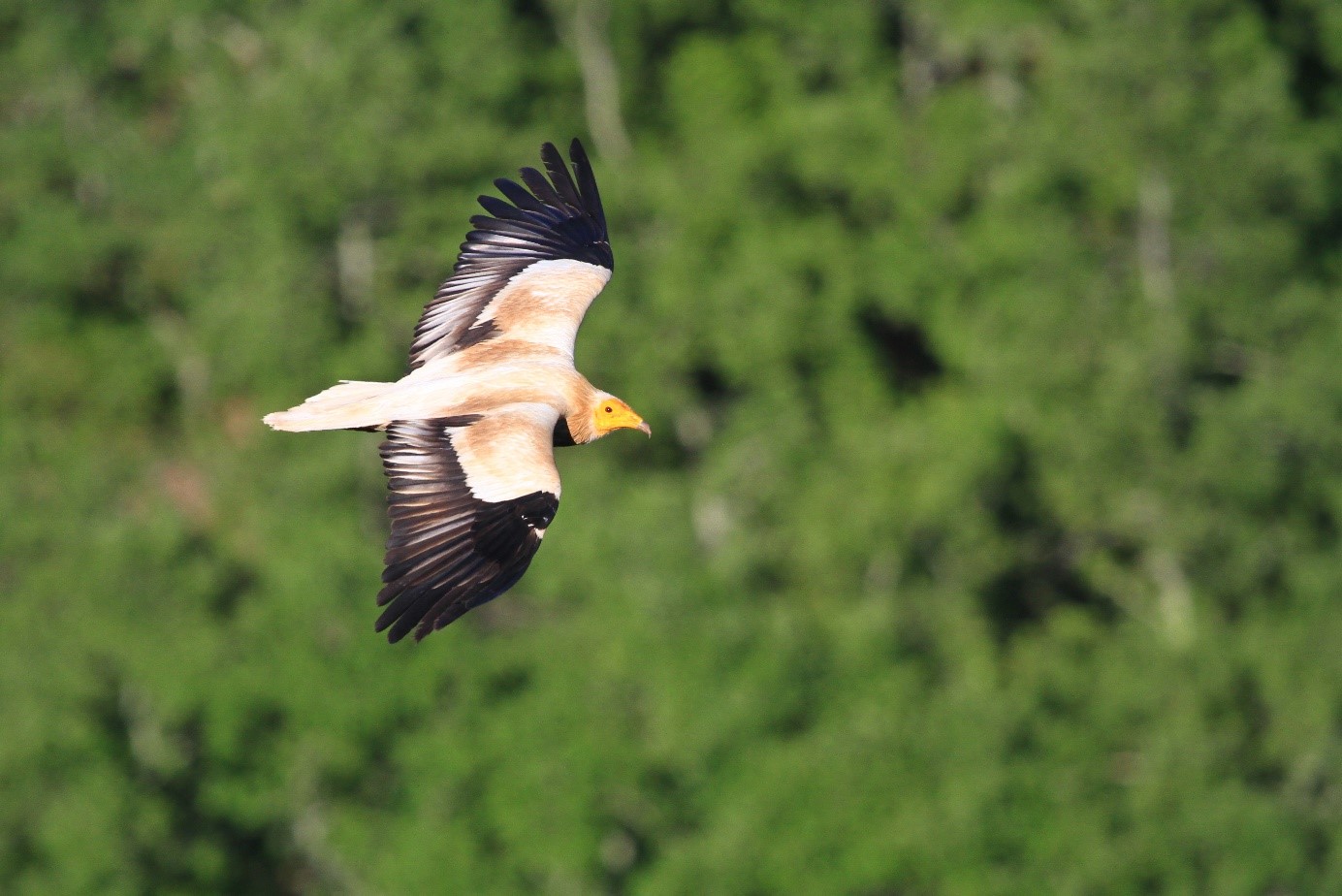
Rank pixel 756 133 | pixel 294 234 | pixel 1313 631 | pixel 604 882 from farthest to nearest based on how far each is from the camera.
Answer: pixel 756 133 → pixel 294 234 → pixel 1313 631 → pixel 604 882

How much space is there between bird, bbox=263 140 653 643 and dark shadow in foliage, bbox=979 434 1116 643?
25.2 meters

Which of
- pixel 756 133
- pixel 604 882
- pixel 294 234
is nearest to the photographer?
pixel 604 882

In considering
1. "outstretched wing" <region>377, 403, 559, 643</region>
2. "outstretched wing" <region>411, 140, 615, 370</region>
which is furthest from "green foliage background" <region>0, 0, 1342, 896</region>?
"outstretched wing" <region>377, 403, 559, 643</region>

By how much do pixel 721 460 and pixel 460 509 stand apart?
95.5ft

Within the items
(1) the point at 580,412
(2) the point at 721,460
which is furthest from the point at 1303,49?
(1) the point at 580,412

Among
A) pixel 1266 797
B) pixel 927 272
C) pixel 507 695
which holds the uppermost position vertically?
pixel 927 272

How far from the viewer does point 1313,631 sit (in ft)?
130

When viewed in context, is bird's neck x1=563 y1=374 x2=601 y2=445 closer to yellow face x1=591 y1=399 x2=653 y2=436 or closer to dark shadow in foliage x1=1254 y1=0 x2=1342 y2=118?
yellow face x1=591 y1=399 x2=653 y2=436

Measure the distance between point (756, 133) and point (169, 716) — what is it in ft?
56.4

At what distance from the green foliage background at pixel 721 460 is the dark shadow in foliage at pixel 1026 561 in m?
0.11

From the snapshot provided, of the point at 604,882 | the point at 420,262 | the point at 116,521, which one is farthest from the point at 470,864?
the point at 420,262

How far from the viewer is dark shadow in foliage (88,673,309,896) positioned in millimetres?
37125

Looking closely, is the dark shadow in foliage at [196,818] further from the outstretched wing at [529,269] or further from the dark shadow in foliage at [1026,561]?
the outstretched wing at [529,269]

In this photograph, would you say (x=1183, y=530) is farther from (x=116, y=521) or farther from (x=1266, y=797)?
(x=116, y=521)
